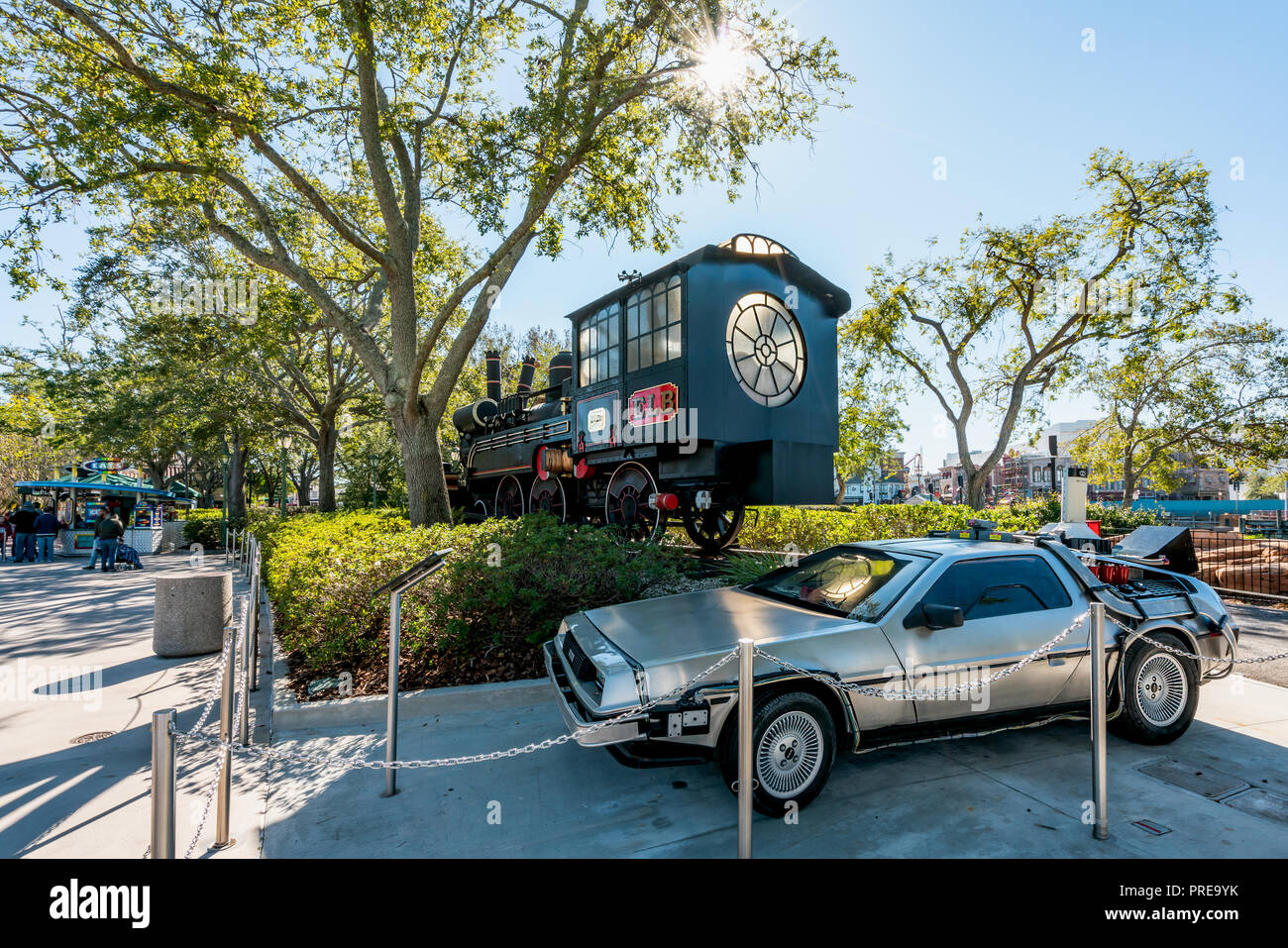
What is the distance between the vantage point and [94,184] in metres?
7.65

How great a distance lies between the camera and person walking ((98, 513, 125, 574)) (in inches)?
587

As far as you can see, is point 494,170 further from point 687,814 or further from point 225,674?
point 687,814

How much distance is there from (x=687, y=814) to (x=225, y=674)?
8.41 feet

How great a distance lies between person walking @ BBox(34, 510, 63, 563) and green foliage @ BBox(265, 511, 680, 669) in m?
16.5

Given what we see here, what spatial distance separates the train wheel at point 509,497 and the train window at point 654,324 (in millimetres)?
5807

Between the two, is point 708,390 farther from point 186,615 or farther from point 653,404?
point 186,615

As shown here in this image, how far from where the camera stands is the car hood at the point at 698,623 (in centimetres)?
345

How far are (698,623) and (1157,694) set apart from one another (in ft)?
10.5

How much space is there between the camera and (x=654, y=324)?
9.12 meters

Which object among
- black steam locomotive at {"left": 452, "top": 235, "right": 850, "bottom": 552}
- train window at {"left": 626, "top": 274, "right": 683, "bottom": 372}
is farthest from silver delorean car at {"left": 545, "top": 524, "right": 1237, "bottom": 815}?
train window at {"left": 626, "top": 274, "right": 683, "bottom": 372}

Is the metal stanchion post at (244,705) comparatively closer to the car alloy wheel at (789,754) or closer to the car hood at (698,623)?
the car hood at (698,623)

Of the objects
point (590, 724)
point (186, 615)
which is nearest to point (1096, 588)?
point (590, 724)

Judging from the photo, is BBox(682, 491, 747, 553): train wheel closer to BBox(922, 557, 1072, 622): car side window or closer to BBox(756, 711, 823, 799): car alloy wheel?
BBox(922, 557, 1072, 622): car side window
